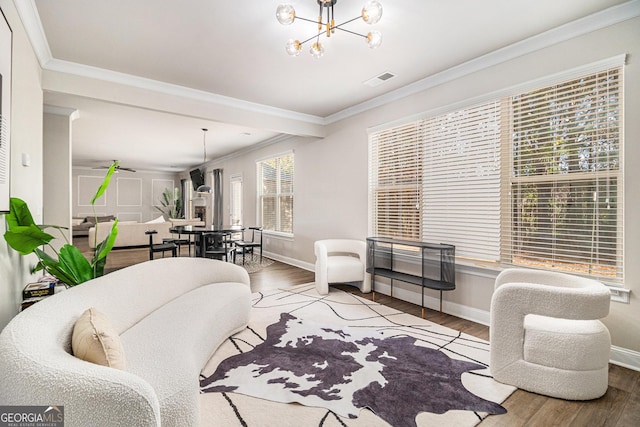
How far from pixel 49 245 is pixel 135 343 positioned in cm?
134

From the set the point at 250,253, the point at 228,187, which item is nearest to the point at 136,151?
the point at 228,187

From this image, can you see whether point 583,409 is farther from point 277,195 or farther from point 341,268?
point 277,195

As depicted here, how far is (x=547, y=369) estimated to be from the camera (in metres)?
1.89

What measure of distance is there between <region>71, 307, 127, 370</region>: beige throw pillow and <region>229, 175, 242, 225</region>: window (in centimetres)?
696

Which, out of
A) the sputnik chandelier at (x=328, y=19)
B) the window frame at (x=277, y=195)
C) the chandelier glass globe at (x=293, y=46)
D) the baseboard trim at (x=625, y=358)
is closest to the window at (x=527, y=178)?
the baseboard trim at (x=625, y=358)

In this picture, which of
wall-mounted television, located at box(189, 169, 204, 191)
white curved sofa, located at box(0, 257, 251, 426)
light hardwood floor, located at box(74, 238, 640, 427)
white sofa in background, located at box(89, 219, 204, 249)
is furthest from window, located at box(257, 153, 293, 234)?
light hardwood floor, located at box(74, 238, 640, 427)

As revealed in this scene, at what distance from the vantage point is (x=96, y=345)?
3.69ft

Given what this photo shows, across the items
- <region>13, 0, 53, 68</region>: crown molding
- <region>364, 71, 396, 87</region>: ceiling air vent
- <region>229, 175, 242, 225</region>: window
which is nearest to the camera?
<region>13, 0, 53, 68</region>: crown molding

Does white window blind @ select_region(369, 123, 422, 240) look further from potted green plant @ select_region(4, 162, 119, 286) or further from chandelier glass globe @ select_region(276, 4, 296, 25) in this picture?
potted green plant @ select_region(4, 162, 119, 286)

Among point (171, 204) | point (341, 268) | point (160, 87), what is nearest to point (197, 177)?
point (171, 204)

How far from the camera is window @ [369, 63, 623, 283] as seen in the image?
2352 millimetres

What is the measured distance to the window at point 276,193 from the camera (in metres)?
6.26

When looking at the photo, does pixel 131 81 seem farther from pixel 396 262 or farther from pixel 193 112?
pixel 396 262

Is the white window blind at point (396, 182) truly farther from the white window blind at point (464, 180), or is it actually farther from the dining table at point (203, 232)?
the dining table at point (203, 232)
